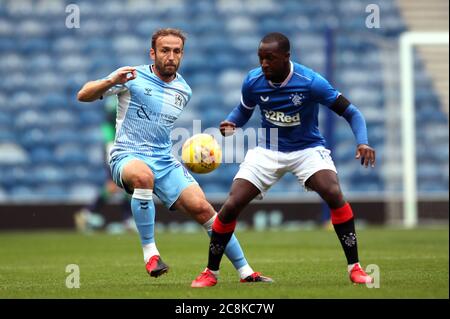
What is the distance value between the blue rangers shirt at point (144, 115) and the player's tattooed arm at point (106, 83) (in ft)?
1.12

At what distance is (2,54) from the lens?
20.3m

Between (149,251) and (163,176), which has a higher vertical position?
(163,176)

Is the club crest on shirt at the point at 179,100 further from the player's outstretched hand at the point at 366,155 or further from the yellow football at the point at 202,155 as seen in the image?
the player's outstretched hand at the point at 366,155

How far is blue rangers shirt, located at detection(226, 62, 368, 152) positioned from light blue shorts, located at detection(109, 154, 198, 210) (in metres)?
0.72

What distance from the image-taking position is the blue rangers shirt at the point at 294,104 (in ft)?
22.9

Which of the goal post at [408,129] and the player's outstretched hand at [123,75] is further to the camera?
the goal post at [408,129]

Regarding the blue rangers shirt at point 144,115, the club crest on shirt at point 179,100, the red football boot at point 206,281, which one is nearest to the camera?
the red football boot at point 206,281

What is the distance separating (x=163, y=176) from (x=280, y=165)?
93 cm

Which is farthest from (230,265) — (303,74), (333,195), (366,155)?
(366,155)

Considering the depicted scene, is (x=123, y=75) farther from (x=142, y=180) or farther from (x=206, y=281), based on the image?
(x=206, y=281)

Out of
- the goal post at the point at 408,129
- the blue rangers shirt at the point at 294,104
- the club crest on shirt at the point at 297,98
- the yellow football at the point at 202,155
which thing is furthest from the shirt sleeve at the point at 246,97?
the goal post at the point at 408,129

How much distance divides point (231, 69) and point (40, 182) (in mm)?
4616

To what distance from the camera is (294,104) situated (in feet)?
23.0

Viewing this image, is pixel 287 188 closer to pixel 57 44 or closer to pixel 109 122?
pixel 109 122
